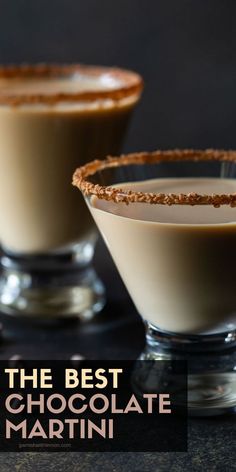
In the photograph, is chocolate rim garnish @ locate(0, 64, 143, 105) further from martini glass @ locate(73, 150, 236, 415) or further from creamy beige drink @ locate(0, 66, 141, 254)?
martini glass @ locate(73, 150, 236, 415)

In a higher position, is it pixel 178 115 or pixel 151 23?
pixel 151 23

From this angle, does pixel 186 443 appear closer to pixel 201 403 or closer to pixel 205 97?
pixel 201 403

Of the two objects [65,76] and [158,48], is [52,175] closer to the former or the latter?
[65,76]

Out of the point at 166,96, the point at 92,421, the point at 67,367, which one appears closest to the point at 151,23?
the point at 166,96

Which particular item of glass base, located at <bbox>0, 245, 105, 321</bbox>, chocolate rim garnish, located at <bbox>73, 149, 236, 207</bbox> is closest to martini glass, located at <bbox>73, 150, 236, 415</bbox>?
chocolate rim garnish, located at <bbox>73, 149, 236, 207</bbox>

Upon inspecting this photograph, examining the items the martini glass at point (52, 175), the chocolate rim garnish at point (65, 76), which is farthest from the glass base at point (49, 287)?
the chocolate rim garnish at point (65, 76)
